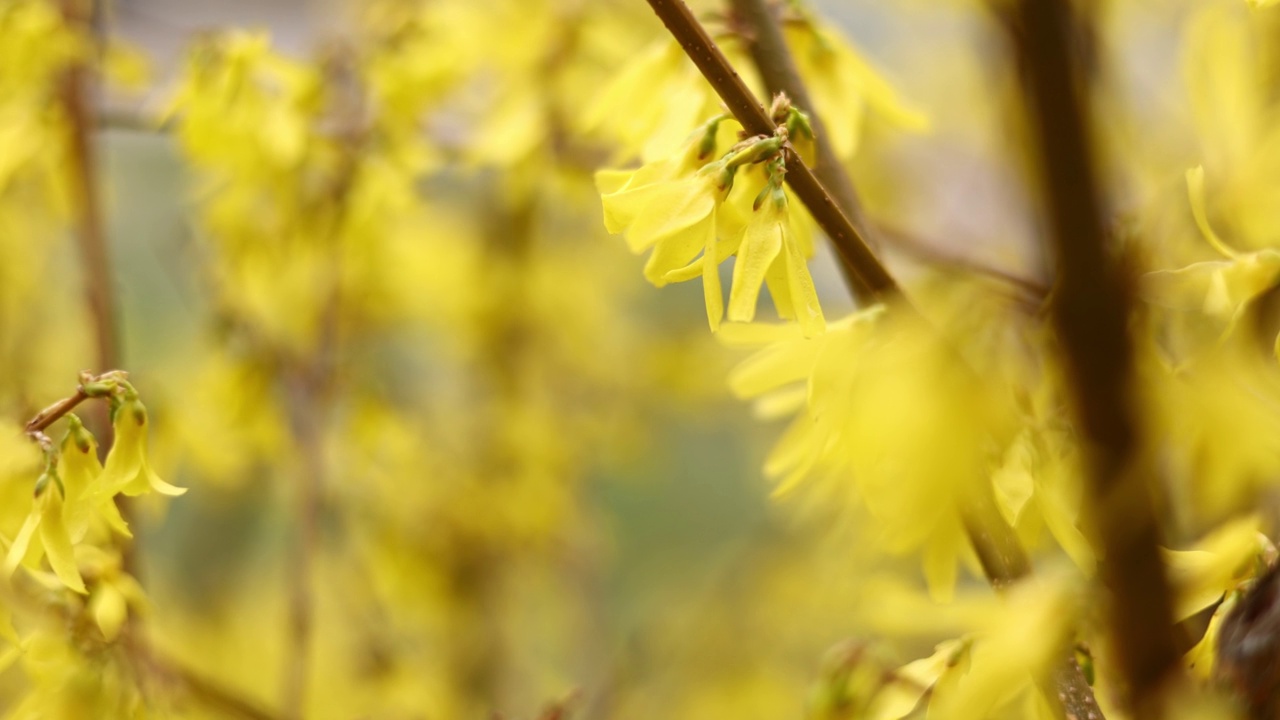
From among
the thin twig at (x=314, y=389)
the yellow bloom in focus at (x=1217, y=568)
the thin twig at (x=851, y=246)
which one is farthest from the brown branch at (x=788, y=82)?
the thin twig at (x=314, y=389)

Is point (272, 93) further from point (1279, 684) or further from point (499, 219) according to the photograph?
point (1279, 684)

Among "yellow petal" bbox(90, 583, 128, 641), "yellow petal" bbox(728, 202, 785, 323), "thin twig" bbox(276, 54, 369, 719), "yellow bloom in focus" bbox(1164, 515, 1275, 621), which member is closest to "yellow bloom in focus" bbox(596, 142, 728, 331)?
"yellow petal" bbox(728, 202, 785, 323)

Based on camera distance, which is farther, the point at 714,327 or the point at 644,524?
the point at 644,524

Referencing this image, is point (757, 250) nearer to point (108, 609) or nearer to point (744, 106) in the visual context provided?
point (744, 106)

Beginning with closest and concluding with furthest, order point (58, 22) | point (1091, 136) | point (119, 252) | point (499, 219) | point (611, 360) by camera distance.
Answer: point (1091, 136), point (58, 22), point (499, 219), point (611, 360), point (119, 252)

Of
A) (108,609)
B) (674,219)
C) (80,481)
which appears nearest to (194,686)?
(108,609)

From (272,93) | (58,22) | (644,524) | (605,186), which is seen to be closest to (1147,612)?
(605,186)
